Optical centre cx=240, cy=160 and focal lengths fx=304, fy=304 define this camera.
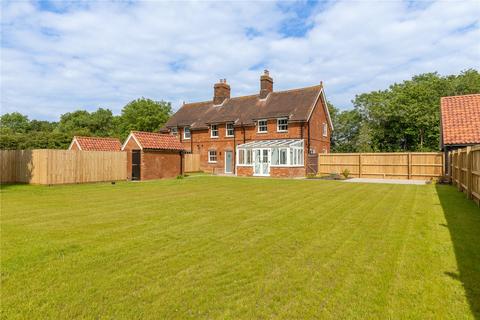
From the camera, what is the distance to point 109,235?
6875 mm

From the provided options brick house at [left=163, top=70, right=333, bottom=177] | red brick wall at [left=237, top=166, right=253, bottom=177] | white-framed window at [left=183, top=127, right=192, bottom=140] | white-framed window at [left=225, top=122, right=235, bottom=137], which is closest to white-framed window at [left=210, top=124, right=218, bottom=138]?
brick house at [left=163, top=70, right=333, bottom=177]

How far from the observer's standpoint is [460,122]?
20.5m

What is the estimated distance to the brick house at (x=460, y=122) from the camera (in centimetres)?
1931

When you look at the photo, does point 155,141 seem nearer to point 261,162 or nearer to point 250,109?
point 261,162

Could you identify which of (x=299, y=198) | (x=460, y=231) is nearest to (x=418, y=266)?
(x=460, y=231)

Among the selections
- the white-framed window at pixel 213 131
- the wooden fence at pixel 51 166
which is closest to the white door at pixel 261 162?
the white-framed window at pixel 213 131

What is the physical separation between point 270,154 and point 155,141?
10.6 m

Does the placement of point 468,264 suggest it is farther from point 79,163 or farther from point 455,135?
point 79,163

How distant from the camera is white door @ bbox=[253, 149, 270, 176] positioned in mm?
28984

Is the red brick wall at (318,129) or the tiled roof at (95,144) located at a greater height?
the red brick wall at (318,129)

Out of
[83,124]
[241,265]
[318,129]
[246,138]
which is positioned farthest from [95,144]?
[83,124]

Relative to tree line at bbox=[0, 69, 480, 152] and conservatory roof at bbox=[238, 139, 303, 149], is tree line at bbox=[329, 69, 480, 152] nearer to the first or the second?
tree line at bbox=[0, 69, 480, 152]

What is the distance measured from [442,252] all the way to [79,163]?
21.1m

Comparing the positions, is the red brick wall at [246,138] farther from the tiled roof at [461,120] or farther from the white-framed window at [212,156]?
the tiled roof at [461,120]
